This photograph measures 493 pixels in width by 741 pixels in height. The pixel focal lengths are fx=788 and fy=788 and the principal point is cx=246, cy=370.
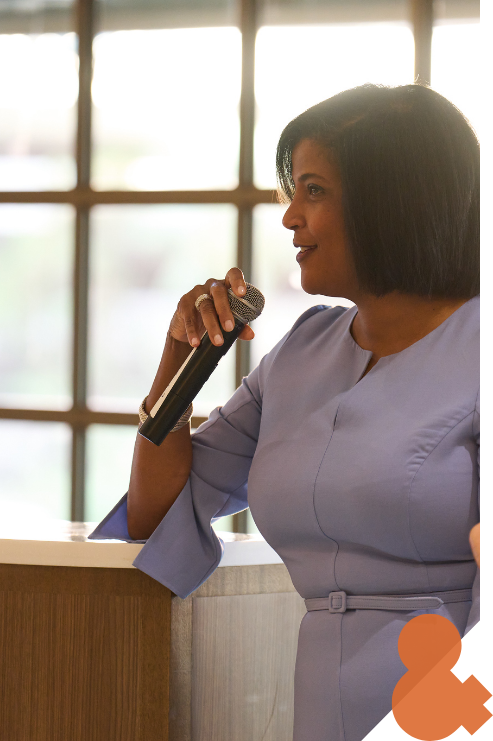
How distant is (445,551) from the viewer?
3.28 feet

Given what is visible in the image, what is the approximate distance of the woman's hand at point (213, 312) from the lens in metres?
1.15

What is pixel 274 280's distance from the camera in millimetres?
3748

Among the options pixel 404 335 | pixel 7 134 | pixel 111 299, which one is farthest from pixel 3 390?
pixel 404 335

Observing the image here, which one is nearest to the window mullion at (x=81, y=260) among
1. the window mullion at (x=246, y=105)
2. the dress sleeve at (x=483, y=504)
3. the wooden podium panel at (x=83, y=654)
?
the window mullion at (x=246, y=105)

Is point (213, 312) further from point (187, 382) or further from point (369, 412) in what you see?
point (369, 412)

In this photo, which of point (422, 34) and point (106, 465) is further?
point (106, 465)

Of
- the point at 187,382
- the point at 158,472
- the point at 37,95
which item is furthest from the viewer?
the point at 37,95

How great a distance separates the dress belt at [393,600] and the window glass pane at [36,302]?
310cm

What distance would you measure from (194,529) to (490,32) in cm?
303

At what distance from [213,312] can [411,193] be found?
13.0 inches

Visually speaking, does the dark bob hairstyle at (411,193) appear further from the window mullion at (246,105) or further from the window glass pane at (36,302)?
the window glass pane at (36,302)

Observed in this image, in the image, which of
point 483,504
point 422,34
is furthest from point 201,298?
point 422,34

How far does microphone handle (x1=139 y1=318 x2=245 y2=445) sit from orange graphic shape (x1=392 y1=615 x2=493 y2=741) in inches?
17.0

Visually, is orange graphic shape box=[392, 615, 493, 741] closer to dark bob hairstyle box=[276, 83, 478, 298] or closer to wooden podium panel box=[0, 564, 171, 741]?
wooden podium panel box=[0, 564, 171, 741]
